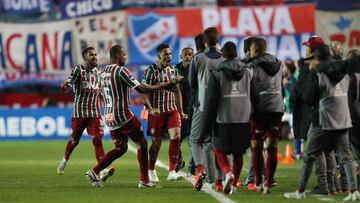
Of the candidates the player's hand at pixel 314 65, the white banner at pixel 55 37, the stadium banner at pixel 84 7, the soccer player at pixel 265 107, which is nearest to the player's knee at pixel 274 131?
the soccer player at pixel 265 107

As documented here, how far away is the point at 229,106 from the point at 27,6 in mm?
19994

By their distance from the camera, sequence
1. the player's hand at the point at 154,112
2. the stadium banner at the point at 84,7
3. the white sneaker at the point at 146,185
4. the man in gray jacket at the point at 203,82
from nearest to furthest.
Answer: the man in gray jacket at the point at 203,82 → the white sneaker at the point at 146,185 → the player's hand at the point at 154,112 → the stadium banner at the point at 84,7

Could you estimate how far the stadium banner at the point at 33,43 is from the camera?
34.2m

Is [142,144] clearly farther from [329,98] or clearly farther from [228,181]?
[329,98]

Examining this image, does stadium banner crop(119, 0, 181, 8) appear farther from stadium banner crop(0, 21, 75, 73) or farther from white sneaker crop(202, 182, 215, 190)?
white sneaker crop(202, 182, 215, 190)

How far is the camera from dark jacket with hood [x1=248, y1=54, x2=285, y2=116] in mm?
15414

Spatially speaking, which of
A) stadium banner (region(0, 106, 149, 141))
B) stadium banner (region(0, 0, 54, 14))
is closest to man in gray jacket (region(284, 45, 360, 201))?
stadium banner (region(0, 106, 149, 141))

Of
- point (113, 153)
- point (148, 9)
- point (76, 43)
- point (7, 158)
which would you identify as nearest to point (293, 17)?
point (148, 9)

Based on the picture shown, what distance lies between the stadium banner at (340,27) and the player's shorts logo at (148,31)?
4841 millimetres

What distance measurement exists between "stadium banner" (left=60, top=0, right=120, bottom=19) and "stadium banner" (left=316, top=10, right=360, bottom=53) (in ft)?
20.8

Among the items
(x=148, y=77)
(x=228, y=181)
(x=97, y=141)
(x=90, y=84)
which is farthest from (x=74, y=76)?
(x=228, y=181)

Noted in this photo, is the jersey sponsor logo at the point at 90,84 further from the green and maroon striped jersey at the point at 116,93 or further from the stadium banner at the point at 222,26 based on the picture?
the stadium banner at the point at 222,26

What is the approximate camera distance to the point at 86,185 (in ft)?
56.3

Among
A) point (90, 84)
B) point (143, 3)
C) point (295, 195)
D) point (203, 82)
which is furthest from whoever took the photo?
point (143, 3)
